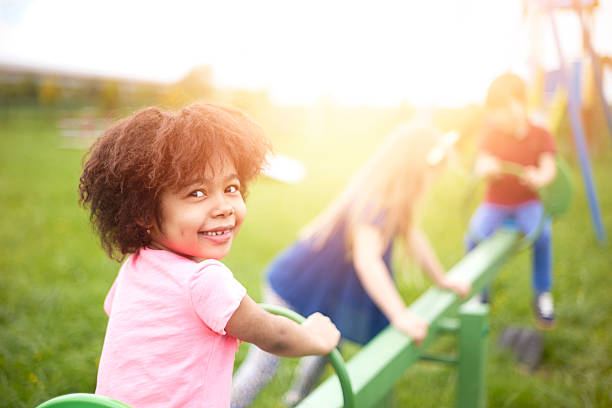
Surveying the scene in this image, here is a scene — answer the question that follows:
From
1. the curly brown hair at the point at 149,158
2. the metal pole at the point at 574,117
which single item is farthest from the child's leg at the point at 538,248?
the curly brown hair at the point at 149,158

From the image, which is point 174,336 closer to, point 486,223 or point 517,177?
point 486,223

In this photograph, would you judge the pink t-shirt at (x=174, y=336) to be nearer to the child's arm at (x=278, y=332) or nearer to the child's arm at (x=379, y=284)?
the child's arm at (x=278, y=332)

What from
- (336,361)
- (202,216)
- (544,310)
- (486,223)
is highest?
(202,216)

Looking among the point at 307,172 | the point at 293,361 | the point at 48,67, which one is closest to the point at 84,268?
the point at 293,361

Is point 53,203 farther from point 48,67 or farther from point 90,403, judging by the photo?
point 48,67

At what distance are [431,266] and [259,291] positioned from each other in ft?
5.58

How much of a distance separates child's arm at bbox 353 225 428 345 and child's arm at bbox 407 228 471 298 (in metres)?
0.33

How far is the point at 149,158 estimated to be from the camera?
33.0 inches

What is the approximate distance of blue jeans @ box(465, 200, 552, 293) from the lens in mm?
3250

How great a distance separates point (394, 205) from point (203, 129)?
3.89ft

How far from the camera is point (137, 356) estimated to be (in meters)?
0.85

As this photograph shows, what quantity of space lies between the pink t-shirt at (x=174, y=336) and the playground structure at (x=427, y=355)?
0.11 m

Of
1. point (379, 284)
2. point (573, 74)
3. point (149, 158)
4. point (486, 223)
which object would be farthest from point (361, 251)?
point (573, 74)

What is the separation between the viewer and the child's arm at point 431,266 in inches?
82.6
